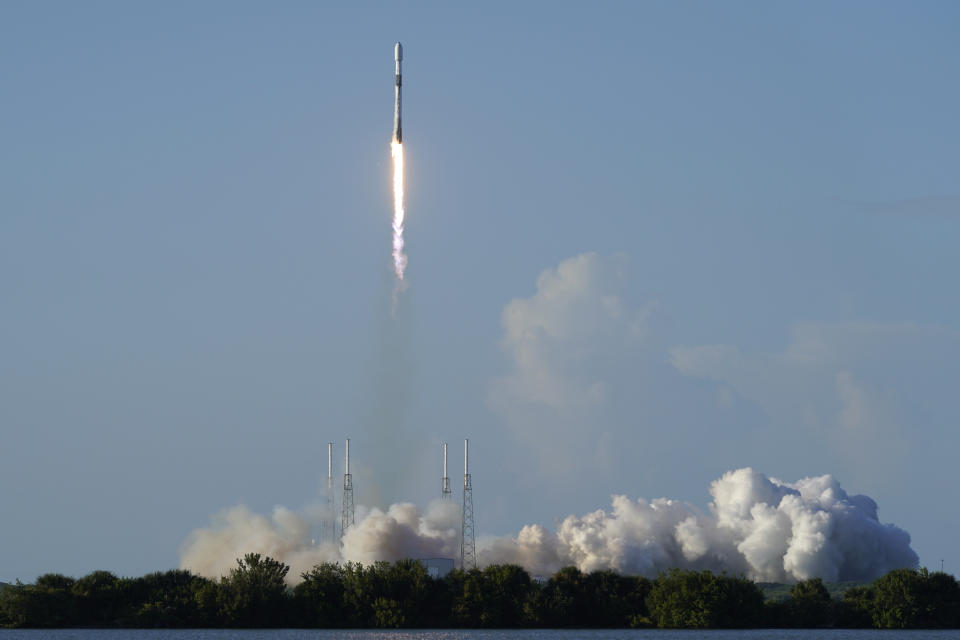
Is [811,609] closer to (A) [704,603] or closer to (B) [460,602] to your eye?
(A) [704,603]

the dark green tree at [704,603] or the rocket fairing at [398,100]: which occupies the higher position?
the rocket fairing at [398,100]

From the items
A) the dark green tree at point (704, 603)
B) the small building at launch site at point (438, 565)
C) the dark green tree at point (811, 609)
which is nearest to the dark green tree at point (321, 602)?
the small building at launch site at point (438, 565)

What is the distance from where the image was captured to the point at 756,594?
15012cm

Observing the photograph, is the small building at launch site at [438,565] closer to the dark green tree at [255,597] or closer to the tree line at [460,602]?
the tree line at [460,602]

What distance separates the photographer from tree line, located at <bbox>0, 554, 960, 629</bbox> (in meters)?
148

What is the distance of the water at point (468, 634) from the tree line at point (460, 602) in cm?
160

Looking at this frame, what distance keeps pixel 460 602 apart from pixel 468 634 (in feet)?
29.5

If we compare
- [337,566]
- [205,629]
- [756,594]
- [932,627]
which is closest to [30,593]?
[205,629]

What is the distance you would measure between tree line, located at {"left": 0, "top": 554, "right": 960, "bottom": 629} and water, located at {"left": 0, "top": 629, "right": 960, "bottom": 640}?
160cm

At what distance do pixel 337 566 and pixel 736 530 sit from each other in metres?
62.9

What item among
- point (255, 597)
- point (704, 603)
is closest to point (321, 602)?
point (255, 597)

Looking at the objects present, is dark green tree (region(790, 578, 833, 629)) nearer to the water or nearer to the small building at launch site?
the water

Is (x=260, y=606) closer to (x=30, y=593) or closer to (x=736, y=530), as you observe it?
(x=30, y=593)

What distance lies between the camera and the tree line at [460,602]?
14788cm
